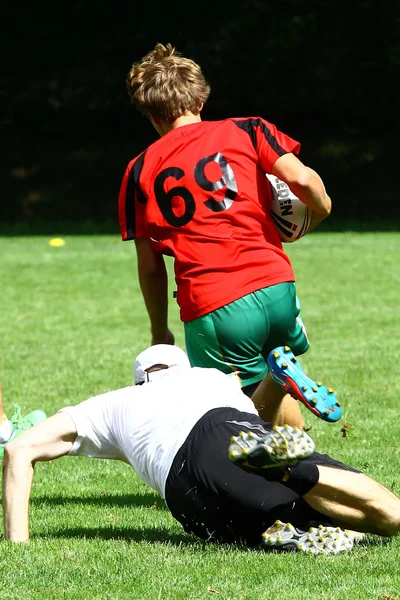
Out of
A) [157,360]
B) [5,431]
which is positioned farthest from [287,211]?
[5,431]

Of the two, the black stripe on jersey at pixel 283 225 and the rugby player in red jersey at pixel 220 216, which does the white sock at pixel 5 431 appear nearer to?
the rugby player in red jersey at pixel 220 216

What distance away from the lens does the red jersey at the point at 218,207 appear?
4.97m

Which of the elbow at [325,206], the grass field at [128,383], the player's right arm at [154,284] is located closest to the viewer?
the grass field at [128,383]

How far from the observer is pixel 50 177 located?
30.4m

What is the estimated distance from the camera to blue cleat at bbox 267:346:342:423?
179 inches

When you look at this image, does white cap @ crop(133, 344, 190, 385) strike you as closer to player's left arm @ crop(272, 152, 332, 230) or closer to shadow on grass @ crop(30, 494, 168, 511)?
player's left arm @ crop(272, 152, 332, 230)

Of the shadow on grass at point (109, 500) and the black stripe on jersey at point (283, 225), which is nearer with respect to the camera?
the black stripe on jersey at point (283, 225)

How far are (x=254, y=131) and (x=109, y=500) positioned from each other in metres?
2.18

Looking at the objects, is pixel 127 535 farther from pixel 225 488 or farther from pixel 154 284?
pixel 154 284

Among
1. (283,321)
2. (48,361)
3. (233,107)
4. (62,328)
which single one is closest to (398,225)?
(233,107)

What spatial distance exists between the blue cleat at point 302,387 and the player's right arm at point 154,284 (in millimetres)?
949

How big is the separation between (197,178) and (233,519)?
5.22 ft

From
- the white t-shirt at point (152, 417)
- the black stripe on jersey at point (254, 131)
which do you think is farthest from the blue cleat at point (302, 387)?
the black stripe on jersey at point (254, 131)

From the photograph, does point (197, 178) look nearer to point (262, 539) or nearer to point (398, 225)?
point (262, 539)
